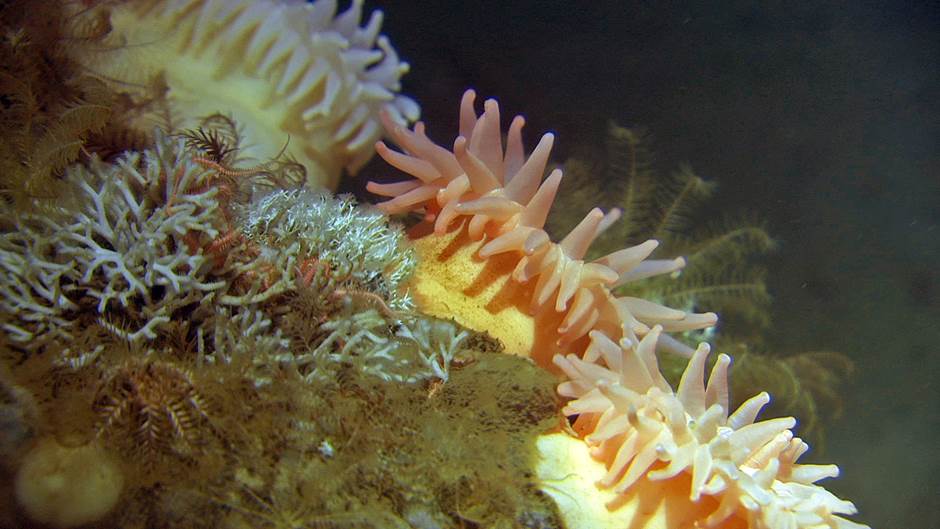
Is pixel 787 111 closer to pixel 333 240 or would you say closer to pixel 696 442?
pixel 696 442

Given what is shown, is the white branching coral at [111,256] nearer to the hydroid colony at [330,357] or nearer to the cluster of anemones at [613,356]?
the hydroid colony at [330,357]

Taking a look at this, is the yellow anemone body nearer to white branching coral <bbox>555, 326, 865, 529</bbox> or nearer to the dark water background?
white branching coral <bbox>555, 326, 865, 529</bbox>

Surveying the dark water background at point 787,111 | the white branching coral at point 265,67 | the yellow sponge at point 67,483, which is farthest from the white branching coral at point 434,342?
the dark water background at point 787,111

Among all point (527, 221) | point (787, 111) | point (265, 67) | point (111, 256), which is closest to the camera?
point (111, 256)

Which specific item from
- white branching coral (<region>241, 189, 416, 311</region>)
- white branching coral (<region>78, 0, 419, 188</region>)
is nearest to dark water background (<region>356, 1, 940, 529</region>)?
white branching coral (<region>78, 0, 419, 188</region>)

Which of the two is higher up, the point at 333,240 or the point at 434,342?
the point at 333,240

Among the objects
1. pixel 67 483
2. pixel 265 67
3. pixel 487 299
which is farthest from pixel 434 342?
pixel 265 67
